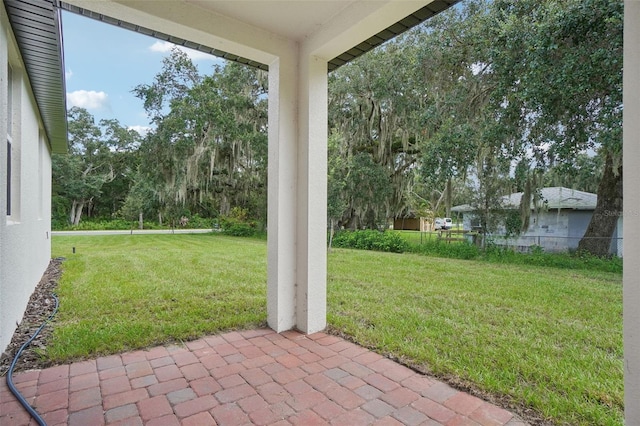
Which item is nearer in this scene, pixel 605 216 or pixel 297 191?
pixel 297 191

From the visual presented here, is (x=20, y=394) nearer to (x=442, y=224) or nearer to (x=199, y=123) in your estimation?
(x=199, y=123)

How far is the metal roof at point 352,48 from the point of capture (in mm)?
2137

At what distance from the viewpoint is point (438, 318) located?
325 centimetres

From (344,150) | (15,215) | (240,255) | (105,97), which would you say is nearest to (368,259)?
(240,255)

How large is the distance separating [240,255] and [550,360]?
249 inches

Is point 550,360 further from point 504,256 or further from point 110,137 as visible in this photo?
point 110,137

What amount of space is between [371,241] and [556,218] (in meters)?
5.81

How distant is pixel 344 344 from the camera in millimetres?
2600

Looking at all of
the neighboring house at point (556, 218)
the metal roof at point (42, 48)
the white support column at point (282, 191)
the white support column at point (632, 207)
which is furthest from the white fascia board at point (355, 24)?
the neighboring house at point (556, 218)

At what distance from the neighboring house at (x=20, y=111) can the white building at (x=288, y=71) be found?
0.09 ft

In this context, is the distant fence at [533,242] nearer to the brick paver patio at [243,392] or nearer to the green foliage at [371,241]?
the green foliage at [371,241]

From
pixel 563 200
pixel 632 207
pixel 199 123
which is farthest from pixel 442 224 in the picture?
pixel 632 207

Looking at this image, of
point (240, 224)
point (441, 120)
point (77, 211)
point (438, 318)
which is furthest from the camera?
point (77, 211)

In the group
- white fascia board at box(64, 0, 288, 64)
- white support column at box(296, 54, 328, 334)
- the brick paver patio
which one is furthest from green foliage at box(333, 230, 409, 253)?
white fascia board at box(64, 0, 288, 64)
